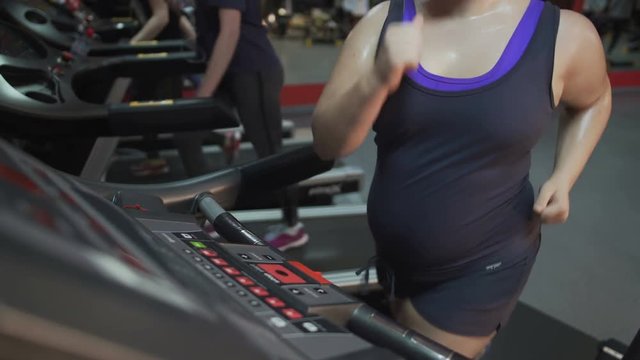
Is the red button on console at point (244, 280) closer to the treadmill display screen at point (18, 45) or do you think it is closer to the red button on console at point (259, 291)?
the red button on console at point (259, 291)

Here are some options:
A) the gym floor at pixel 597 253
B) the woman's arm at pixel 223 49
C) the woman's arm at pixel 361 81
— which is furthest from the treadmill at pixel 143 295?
the woman's arm at pixel 223 49

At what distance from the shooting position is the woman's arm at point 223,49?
2254 mm

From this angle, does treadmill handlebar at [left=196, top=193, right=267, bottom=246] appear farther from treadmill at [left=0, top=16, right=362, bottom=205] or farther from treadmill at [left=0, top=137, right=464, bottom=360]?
treadmill at [left=0, top=16, right=362, bottom=205]

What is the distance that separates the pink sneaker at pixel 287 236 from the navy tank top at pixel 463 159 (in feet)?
5.84

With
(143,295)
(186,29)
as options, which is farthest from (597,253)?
(143,295)

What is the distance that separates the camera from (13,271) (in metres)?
0.41

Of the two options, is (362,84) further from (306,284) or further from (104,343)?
(104,343)

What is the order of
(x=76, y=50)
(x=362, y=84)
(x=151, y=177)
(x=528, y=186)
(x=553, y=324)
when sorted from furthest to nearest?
(x=151, y=177), (x=76, y=50), (x=553, y=324), (x=528, y=186), (x=362, y=84)

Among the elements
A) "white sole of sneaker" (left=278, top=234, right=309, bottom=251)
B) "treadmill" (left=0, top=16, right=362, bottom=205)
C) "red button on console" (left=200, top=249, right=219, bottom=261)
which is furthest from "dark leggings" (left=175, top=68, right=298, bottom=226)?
"red button on console" (left=200, top=249, right=219, bottom=261)

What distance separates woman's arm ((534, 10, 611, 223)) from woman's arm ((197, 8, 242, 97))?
141 centimetres

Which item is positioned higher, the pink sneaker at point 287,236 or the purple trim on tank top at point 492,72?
the purple trim on tank top at point 492,72

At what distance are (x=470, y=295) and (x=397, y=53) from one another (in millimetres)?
515

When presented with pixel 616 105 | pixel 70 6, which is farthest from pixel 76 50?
pixel 616 105

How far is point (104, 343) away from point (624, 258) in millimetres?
2830
